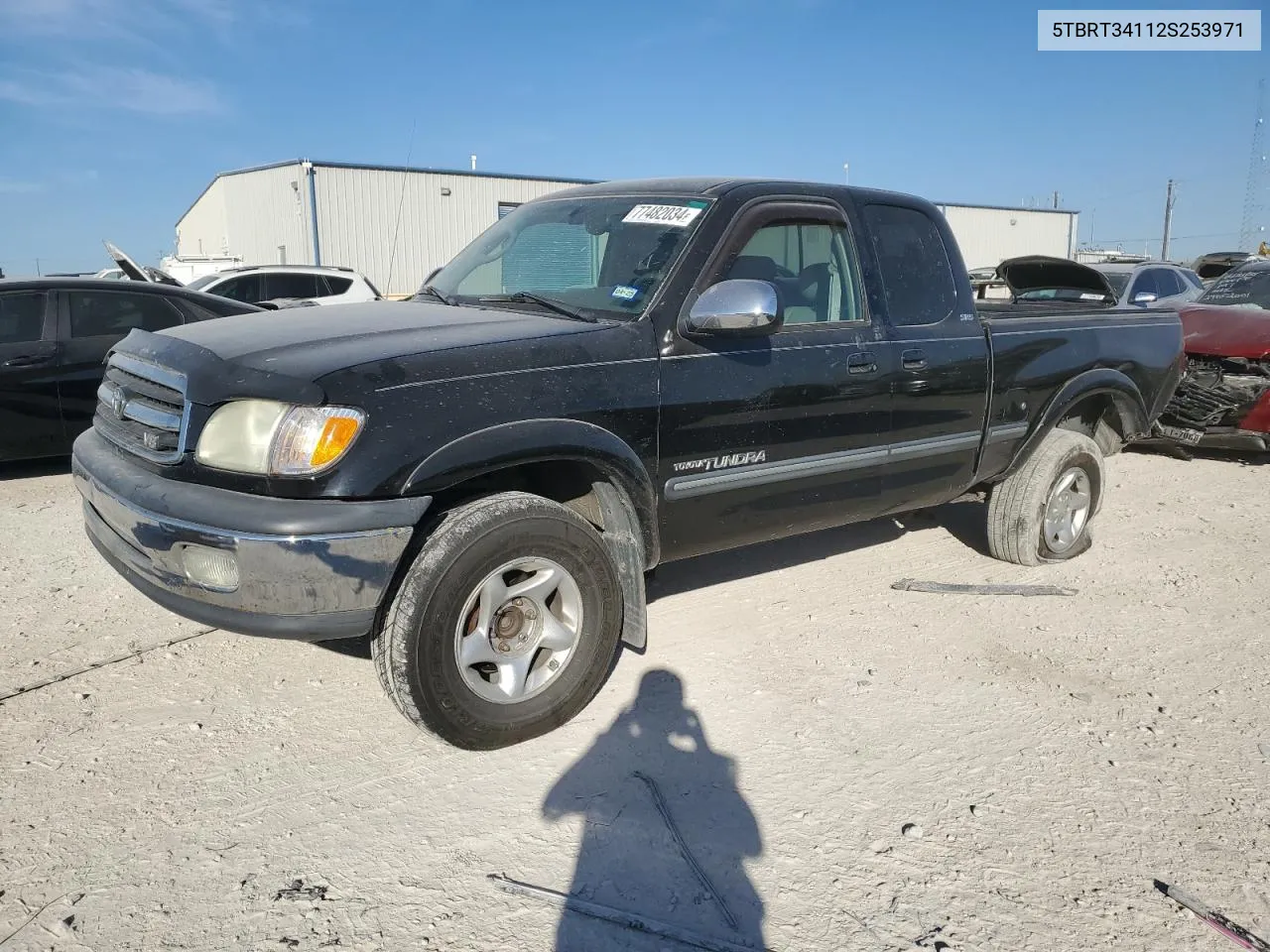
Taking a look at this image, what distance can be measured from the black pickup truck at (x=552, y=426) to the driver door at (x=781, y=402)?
1cm

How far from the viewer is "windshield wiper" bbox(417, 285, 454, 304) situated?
398 centimetres

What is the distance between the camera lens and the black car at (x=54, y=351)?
6.41m

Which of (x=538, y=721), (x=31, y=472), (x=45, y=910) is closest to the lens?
(x=45, y=910)

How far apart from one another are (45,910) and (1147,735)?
346cm

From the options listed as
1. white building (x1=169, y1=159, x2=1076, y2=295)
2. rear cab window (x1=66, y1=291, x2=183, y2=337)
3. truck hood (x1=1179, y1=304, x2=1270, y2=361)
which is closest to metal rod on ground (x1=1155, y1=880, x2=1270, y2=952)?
Result: truck hood (x1=1179, y1=304, x2=1270, y2=361)

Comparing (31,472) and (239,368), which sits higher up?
A: (239,368)

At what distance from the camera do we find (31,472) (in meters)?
6.91

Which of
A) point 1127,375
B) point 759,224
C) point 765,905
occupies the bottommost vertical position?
point 765,905

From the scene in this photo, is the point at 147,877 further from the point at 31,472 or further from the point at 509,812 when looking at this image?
the point at 31,472

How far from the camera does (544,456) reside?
2.96 m

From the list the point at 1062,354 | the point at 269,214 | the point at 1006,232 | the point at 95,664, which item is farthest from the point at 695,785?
the point at 1006,232

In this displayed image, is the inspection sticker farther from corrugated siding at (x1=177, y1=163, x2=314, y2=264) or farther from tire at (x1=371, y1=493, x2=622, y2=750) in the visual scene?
corrugated siding at (x1=177, y1=163, x2=314, y2=264)

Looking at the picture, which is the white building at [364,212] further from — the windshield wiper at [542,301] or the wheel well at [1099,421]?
the windshield wiper at [542,301]

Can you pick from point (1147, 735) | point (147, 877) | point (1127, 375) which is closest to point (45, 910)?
point (147, 877)
